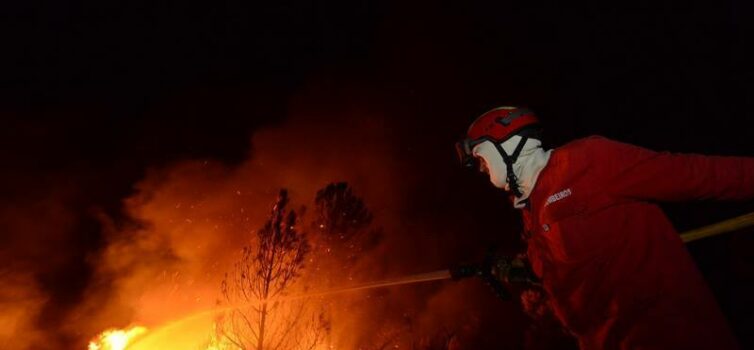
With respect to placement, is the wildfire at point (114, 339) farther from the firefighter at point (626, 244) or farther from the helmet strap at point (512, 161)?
the firefighter at point (626, 244)

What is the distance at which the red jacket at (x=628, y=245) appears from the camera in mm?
1760

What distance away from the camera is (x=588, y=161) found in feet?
6.62

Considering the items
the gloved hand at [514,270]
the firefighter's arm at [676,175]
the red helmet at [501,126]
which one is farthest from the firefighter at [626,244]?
the gloved hand at [514,270]

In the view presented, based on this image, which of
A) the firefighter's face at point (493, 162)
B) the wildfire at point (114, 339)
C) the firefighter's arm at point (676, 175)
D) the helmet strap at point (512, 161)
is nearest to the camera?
the firefighter's arm at point (676, 175)

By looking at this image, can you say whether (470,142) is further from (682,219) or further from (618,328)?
(682,219)

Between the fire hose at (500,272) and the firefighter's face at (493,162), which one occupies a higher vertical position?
the firefighter's face at (493,162)

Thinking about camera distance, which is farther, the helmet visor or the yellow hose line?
the helmet visor

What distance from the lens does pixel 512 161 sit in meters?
2.62

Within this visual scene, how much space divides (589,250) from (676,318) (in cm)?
45

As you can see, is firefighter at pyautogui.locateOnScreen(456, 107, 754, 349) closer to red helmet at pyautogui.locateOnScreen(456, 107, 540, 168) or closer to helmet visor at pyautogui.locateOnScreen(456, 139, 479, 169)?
red helmet at pyautogui.locateOnScreen(456, 107, 540, 168)

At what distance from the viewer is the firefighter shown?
1.76 m

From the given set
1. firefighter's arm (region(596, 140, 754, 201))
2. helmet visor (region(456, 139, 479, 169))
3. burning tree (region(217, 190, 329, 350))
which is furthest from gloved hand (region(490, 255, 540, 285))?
burning tree (region(217, 190, 329, 350))

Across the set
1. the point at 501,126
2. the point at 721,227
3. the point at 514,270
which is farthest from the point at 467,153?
the point at 721,227

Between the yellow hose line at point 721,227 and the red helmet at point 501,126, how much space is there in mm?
1328
